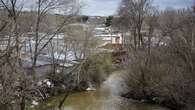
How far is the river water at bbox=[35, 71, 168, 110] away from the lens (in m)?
20.7

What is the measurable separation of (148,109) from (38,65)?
12.1 metres

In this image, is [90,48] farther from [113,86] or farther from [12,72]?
[12,72]

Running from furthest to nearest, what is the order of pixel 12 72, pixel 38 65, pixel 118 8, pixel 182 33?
pixel 118 8 → pixel 38 65 → pixel 182 33 → pixel 12 72

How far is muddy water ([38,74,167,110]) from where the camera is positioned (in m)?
20.7

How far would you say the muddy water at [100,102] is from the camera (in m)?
20.7

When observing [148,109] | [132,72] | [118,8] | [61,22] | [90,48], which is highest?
[118,8]

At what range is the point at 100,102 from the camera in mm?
22172

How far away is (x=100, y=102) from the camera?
72.7 feet

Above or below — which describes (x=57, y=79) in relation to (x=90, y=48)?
below

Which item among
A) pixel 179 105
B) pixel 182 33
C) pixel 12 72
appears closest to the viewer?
pixel 12 72

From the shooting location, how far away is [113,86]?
89.4ft

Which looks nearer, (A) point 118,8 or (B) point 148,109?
(B) point 148,109

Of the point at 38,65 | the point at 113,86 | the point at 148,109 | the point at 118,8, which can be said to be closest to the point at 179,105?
the point at 148,109

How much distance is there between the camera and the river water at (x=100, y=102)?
2067 cm
